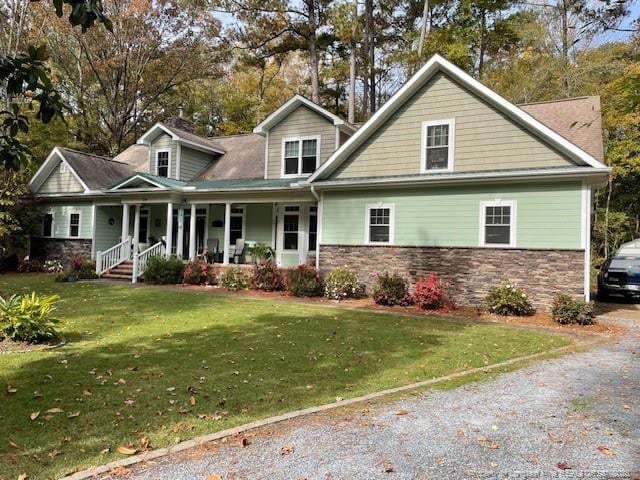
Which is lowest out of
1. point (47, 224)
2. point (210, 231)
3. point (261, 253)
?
point (261, 253)

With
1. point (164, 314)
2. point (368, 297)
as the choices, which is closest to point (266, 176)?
point (368, 297)

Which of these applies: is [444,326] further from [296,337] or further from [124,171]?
[124,171]

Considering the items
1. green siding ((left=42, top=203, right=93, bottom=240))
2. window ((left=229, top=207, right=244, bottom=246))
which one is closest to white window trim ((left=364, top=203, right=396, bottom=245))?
window ((left=229, top=207, right=244, bottom=246))

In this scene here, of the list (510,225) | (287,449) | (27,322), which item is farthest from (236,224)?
(287,449)

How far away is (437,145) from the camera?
525 inches

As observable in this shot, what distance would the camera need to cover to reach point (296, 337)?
8.17 meters

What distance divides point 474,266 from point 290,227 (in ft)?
23.9

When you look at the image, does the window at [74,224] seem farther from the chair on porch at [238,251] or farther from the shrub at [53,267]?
the chair on porch at [238,251]

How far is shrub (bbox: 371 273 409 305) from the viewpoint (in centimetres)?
1261

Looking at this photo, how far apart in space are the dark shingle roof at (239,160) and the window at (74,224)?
607 centimetres

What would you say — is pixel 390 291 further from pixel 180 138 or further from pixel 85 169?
pixel 85 169

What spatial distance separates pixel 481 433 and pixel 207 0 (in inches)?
1044

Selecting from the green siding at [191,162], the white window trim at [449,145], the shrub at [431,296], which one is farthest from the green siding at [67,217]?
the shrub at [431,296]

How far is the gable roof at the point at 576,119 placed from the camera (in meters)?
12.5
